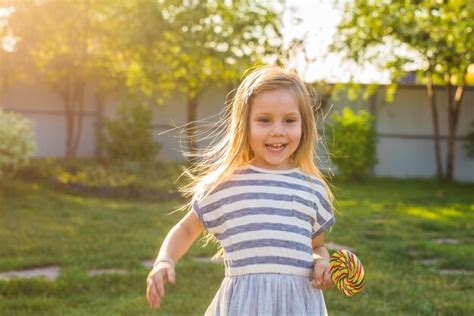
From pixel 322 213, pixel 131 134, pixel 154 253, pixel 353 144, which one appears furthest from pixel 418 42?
pixel 322 213

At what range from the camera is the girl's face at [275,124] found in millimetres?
2314

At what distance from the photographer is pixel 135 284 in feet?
15.6

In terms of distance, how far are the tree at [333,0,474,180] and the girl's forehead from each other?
9826 millimetres

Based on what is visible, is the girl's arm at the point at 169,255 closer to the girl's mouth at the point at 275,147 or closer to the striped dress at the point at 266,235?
the striped dress at the point at 266,235

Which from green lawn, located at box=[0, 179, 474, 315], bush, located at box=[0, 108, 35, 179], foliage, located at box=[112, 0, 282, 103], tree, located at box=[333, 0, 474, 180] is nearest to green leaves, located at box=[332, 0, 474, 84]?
tree, located at box=[333, 0, 474, 180]

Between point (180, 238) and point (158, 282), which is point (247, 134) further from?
point (158, 282)

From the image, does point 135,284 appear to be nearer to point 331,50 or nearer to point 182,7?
point 182,7

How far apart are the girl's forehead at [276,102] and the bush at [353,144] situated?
34.5 feet

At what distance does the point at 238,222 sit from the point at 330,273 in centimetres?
31

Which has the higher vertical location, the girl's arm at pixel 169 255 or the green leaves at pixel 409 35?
the green leaves at pixel 409 35

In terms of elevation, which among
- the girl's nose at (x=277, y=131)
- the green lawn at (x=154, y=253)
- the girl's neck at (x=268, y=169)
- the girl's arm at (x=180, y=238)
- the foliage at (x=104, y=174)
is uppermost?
the girl's nose at (x=277, y=131)

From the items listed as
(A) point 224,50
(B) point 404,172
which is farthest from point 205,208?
(B) point 404,172

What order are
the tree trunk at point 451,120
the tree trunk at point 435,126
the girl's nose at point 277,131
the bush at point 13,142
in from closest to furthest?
1. the girl's nose at point 277,131
2. the bush at point 13,142
3. the tree trunk at point 451,120
4. the tree trunk at point 435,126

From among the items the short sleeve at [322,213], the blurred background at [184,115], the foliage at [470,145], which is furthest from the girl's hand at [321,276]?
the foliage at [470,145]
